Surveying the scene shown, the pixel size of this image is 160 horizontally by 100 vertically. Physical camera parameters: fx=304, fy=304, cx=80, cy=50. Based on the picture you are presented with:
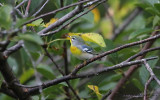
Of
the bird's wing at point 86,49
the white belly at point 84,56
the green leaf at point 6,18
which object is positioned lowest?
the white belly at point 84,56

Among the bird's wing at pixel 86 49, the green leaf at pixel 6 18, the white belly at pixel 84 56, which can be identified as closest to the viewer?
the green leaf at pixel 6 18

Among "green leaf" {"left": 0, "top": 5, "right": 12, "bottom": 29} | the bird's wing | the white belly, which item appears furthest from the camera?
the bird's wing

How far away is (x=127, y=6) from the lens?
4.64 metres

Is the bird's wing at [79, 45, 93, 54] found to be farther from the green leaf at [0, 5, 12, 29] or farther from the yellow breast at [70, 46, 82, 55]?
the green leaf at [0, 5, 12, 29]

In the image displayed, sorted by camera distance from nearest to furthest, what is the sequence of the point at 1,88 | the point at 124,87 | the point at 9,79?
the point at 9,79
the point at 1,88
the point at 124,87

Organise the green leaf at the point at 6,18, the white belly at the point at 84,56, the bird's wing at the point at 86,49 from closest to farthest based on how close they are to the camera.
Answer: the green leaf at the point at 6,18 < the white belly at the point at 84,56 < the bird's wing at the point at 86,49

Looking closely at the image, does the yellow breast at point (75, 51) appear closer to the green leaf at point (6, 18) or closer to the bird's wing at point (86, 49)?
the bird's wing at point (86, 49)

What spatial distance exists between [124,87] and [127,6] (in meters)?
2.24

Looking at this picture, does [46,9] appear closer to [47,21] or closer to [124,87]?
[47,21]

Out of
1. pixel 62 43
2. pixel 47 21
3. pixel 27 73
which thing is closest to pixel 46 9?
pixel 47 21

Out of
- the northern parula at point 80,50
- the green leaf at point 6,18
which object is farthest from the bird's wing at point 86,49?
the green leaf at point 6,18

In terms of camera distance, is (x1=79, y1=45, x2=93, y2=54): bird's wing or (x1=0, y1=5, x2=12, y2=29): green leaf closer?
(x1=0, y1=5, x2=12, y2=29): green leaf

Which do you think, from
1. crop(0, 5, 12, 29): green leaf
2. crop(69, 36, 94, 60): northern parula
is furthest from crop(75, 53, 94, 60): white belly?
crop(0, 5, 12, 29): green leaf

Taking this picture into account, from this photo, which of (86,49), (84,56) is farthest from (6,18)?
(86,49)
